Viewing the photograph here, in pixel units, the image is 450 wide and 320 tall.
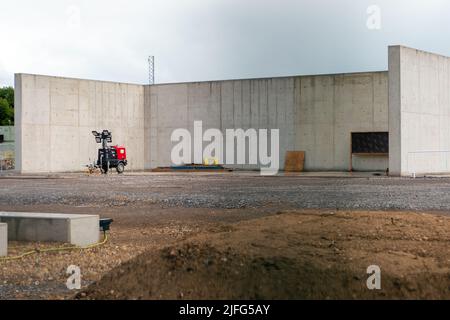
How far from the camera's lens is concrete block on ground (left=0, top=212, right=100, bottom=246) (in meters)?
9.62

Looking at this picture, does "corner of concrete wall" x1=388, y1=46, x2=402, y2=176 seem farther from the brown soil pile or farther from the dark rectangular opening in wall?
the brown soil pile

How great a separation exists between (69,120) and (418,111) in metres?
23.9

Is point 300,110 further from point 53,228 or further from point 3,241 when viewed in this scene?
point 3,241

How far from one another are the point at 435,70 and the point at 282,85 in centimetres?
1182

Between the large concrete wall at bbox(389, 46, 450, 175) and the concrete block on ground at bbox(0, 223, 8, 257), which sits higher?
the large concrete wall at bbox(389, 46, 450, 175)

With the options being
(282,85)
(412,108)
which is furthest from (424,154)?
(282,85)

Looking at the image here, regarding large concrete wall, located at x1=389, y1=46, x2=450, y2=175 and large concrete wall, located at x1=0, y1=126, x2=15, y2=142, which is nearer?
large concrete wall, located at x1=389, y1=46, x2=450, y2=175

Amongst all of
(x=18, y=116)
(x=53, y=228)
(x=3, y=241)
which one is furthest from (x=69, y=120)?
(x=3, y=241)

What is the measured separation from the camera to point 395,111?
107 ft

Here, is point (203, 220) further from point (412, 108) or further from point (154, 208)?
point (412, 108)

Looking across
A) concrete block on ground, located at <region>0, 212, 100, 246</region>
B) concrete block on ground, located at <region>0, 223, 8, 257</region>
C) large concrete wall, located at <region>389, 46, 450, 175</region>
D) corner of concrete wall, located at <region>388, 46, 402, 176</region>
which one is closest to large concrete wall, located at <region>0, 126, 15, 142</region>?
corner of concrete wall, located at <region>388, 46, 402, 176</region>

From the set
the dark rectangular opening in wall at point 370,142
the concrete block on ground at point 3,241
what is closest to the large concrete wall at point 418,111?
the dark rectangular opening in wall at point 370,142
